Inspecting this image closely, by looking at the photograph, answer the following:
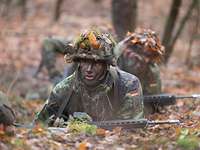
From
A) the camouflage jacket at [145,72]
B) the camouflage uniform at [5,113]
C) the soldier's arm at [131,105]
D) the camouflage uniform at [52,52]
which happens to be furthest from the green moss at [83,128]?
the camouflage uniform at [52,52]

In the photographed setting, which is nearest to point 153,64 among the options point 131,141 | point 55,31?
point 131,141

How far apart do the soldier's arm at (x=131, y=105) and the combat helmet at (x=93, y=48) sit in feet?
1.61

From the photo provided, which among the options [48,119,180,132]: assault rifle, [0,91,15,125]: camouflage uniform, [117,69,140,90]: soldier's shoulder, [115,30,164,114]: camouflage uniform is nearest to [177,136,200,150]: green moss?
[48,119,180,132]: assault rifle

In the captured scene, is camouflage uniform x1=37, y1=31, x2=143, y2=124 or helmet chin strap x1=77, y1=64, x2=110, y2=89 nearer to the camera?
camouflage uniform x1=37, y1=31, x2=143, y2=124

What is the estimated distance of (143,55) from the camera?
13258mm

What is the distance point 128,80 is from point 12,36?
18.5 meters

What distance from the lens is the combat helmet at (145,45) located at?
43.0 ft

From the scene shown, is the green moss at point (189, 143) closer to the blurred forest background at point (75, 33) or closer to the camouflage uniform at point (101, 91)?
the blurred forest background at point (75, 33)

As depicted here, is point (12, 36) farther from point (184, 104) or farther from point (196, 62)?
point (184, 104)

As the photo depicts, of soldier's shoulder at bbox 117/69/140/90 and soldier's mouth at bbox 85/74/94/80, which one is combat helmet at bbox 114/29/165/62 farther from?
soldier's mouth at bbox 85/74/94/80

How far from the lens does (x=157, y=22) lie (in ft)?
117

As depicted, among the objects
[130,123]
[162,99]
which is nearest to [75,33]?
[162,99]

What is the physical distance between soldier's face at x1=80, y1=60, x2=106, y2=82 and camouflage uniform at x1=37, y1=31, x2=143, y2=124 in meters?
0.09

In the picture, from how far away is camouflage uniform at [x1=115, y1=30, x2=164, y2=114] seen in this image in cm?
1312
